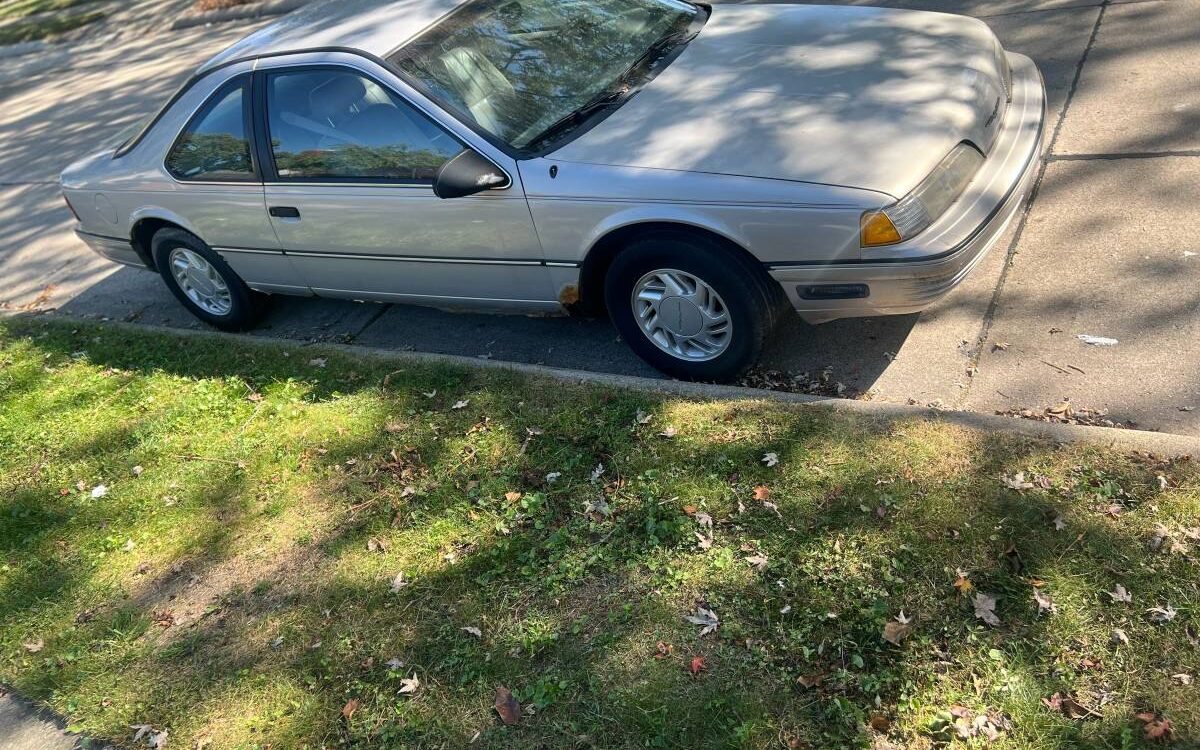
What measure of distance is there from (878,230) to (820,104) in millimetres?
767

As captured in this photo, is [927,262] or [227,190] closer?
[927,262]

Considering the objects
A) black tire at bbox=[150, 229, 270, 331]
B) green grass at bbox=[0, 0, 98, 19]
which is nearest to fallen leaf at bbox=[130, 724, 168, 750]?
black tire at bbox=[150, 229, 270, 331]

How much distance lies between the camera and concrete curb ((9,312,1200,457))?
11.9 feet

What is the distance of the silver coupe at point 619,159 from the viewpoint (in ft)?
13.2

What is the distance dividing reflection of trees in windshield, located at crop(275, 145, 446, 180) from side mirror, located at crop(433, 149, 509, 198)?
0.24m

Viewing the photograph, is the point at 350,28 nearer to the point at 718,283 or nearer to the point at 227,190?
the point at 227,190

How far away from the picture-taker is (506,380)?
4910 mm

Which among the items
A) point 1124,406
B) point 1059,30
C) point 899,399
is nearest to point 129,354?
point 899,399

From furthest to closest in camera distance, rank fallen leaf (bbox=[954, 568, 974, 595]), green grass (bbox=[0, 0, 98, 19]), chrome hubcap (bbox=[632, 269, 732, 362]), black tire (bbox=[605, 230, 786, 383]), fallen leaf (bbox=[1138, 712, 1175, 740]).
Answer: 1. green grass (bbox=[0, 0, 98, 19])
2. chrome hubcap (bbox=[632, 269, 732, 362])
3. black tire (bbox=[605, 230, 786, 383])
4. fallen leaf (bbox=[954, 568, 974, 595])
5. fallen leaf (bbox=[1138, 712, 1175, 740])

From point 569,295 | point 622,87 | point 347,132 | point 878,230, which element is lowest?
point 569,295

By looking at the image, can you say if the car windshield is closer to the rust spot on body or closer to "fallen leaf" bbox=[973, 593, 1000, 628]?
the rust spot on body

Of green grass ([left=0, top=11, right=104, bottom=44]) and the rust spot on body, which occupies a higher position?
green grass ([left=0, top=11, right=104, bottom=44])

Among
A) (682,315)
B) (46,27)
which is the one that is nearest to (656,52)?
(682,315)

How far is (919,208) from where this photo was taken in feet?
12.8
